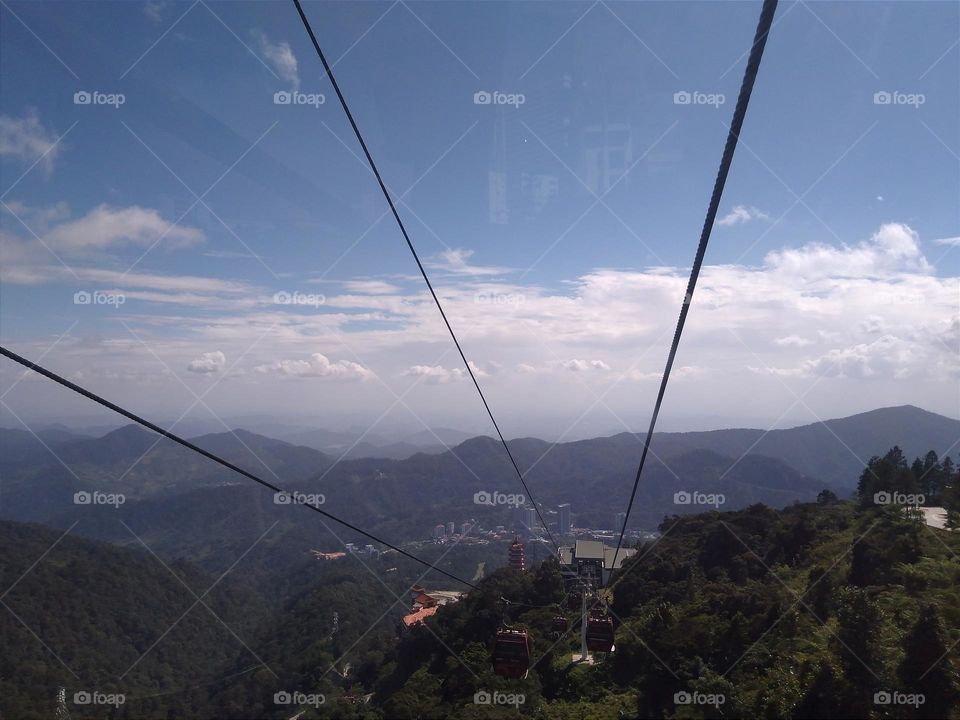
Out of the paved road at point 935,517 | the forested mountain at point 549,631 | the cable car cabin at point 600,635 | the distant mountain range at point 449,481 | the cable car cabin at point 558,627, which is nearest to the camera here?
the forested mountain at point 549,631

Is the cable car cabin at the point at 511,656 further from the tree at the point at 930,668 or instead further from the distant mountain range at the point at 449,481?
the distant mountain range at the point at 449,481

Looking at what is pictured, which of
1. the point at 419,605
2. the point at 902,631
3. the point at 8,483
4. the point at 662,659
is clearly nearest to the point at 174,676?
the point at 419,605

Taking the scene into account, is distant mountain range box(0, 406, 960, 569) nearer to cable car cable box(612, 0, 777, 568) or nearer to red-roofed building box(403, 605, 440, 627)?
red-roofed building box(403, 605, 440, 627)

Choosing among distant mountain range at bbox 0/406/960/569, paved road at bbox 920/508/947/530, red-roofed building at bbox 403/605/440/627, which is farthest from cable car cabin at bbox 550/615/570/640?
distant mountain range at bbox 0/406/960/569

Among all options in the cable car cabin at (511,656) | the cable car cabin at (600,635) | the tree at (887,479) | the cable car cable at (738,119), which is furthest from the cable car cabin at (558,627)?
the cable car cable at (738,119)

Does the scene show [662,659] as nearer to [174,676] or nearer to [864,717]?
[864,717]
